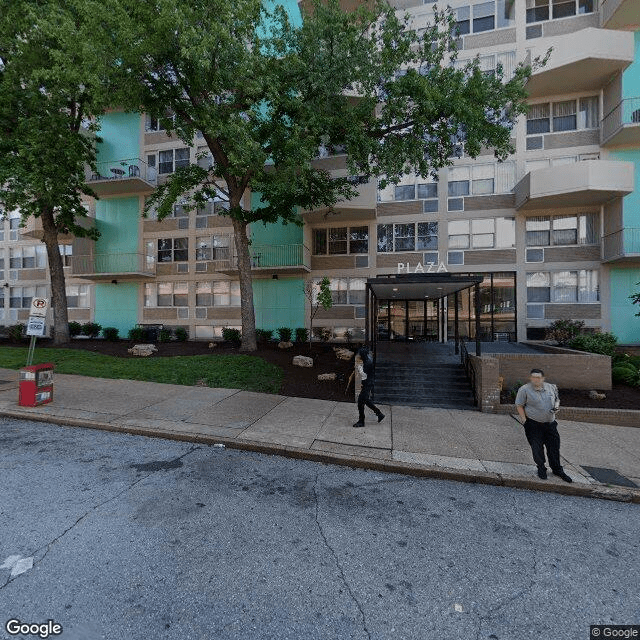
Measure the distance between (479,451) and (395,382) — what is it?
4.13m

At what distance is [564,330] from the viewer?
15109 mm

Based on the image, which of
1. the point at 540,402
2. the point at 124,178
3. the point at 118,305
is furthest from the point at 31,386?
the point at 124,178

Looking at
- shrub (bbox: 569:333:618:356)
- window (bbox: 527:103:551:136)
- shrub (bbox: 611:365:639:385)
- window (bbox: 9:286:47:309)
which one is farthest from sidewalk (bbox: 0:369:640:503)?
window (bbox: 9:286:47:309)

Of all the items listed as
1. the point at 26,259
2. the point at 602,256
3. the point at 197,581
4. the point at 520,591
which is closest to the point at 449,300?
the point at 602,256


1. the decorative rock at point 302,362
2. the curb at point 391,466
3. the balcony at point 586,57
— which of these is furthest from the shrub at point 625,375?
the balcony at point 586,57

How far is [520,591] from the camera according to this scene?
2879 millimetres

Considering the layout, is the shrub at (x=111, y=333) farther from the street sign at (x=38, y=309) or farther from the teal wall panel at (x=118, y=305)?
the street sign at (x=38, y=309)

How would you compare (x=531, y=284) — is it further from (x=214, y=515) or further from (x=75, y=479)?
(x=75, y=479)

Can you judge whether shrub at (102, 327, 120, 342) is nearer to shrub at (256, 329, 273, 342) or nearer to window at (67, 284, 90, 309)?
window at (67, 284, 90, 309)

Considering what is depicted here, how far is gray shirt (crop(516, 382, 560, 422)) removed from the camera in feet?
16.0

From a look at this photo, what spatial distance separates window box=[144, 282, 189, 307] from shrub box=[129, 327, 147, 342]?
6.92 feet

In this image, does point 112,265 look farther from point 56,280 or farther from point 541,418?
point 541,418

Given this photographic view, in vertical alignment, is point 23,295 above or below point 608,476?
above

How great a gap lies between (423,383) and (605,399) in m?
4.78
